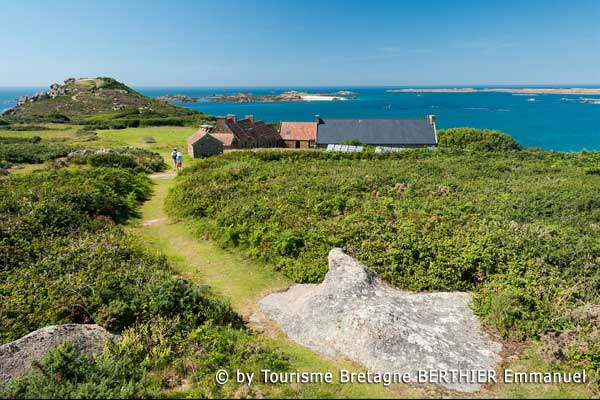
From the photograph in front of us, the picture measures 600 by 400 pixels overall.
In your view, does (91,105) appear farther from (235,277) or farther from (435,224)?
(435,224)

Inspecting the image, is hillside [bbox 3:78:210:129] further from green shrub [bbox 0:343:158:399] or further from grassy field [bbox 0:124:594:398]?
green shrub [bbox 0:343:158:399]

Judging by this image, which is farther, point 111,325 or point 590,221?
point 590,221

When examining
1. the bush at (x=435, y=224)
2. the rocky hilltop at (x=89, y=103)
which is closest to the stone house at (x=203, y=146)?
the bush at (x=435, y=224)

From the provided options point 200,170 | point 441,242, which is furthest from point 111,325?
point 200,170

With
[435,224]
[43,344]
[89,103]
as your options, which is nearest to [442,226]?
[435,224]

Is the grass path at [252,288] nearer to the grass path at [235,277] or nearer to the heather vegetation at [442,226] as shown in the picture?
the grass path at [235,277]

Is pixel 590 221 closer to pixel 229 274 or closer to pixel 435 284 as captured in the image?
pixel 435 284
